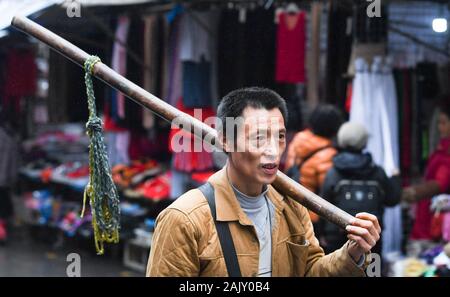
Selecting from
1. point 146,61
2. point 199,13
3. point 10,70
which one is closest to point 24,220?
point 10,70

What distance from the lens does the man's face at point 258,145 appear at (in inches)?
113

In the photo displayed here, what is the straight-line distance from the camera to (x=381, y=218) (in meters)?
6.00

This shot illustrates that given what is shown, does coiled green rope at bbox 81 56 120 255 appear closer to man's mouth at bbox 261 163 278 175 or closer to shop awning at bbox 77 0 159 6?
man's mouth at bbox 261 163 278 175

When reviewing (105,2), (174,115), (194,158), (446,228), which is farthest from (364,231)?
(105,2)

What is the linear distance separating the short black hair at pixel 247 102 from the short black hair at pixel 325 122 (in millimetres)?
3435

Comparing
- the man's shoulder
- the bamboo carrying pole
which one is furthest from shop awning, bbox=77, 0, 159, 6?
the man's shoulder

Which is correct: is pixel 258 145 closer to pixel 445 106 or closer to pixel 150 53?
pixel 445 106

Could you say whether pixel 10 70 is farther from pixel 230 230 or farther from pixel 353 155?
pixel 230 230

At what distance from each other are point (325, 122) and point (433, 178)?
1317 millimetres

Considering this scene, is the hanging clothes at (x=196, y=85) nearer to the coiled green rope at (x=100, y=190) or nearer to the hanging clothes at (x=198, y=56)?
the hanging clothes at (x=198, y=56)

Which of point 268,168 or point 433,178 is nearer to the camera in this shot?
point 268,168

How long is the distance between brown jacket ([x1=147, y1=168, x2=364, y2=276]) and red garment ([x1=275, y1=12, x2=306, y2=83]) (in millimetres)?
4460

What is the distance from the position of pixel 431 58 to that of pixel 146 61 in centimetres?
296

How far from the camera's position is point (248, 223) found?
289 centimetres
